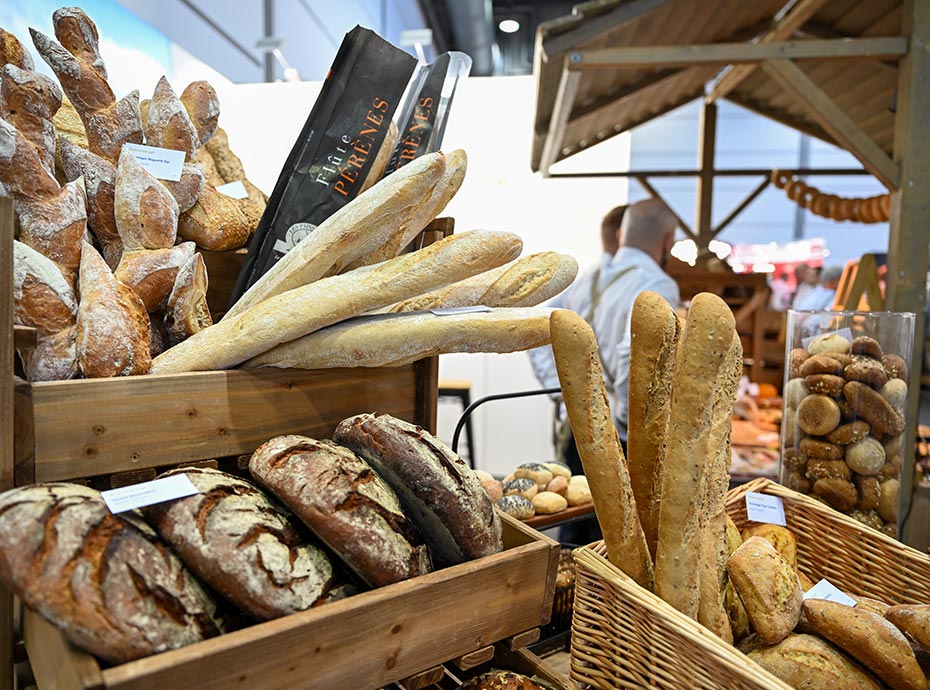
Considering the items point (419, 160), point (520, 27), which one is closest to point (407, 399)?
point (419, 160)

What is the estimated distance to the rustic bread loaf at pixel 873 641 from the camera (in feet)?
2.75

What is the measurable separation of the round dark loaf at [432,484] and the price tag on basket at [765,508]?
0.68 metres

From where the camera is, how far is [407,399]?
102cm

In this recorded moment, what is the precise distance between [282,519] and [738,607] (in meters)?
0.66

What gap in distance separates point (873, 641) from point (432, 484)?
636mm

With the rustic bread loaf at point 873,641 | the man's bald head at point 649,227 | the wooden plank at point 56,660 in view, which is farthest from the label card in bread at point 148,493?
the man's bald head at point 649,227

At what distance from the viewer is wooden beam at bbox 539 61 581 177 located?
2633mm

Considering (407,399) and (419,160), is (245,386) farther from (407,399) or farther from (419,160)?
(419,160)

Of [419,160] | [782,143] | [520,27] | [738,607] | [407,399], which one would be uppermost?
[520,27]

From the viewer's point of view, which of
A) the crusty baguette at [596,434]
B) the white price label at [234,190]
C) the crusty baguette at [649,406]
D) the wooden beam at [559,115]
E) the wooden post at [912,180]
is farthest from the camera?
the wooden beam at [559,115]

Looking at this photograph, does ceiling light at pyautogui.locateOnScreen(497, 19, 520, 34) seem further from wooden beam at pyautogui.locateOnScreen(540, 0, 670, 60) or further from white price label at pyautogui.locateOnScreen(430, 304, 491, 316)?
white price label at pyautogui.locateOnScreen(430, 304, 491, 316)

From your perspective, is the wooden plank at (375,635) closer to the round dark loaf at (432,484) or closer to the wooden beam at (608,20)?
the round dark loaf at (432,484)

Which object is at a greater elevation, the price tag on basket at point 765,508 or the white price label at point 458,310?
the white price label at point 458,310

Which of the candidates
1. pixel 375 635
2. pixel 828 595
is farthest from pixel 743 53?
pixel 375 635
